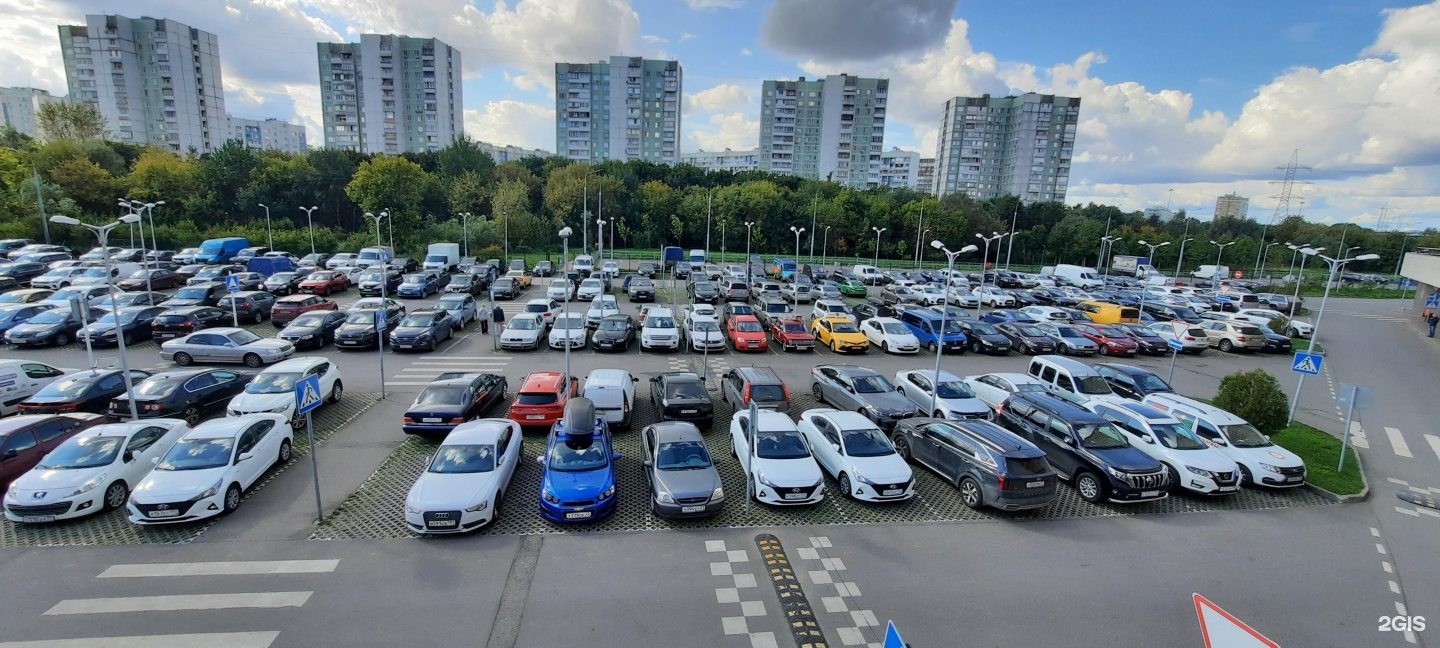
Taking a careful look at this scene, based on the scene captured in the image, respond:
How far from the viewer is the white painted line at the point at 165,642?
693cm

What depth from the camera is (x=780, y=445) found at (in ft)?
38.9

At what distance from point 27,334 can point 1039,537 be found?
31.6 metres

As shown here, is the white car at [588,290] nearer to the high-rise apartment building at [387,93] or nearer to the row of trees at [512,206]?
the row of trees at [512,206]

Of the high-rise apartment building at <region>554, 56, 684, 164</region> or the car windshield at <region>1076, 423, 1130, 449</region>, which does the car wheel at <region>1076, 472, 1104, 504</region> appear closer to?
the car windshield at <region>1076, 423, 1130, 449</region>

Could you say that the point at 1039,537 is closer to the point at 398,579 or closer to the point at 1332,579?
the point at 1332,579

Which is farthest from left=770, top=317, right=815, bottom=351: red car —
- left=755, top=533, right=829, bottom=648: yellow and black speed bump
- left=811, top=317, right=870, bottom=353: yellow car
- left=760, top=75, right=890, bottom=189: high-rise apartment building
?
left=760, top=75, right=890, bottom=189: high-rise apartment building

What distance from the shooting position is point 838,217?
70688mm

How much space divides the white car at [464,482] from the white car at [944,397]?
33.7ft

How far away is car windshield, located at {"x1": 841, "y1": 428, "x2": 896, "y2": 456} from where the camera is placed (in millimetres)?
11914

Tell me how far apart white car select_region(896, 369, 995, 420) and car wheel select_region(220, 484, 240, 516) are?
572 inches

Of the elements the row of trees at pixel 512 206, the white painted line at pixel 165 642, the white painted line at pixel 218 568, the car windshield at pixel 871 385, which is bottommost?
the white painted line at pixel 218 568

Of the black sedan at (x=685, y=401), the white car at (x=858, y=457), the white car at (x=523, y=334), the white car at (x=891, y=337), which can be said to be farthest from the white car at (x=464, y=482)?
the white car at (x=891, y=337)

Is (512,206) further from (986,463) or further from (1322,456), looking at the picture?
(1322,456)

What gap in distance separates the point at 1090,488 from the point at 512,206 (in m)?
57.9
